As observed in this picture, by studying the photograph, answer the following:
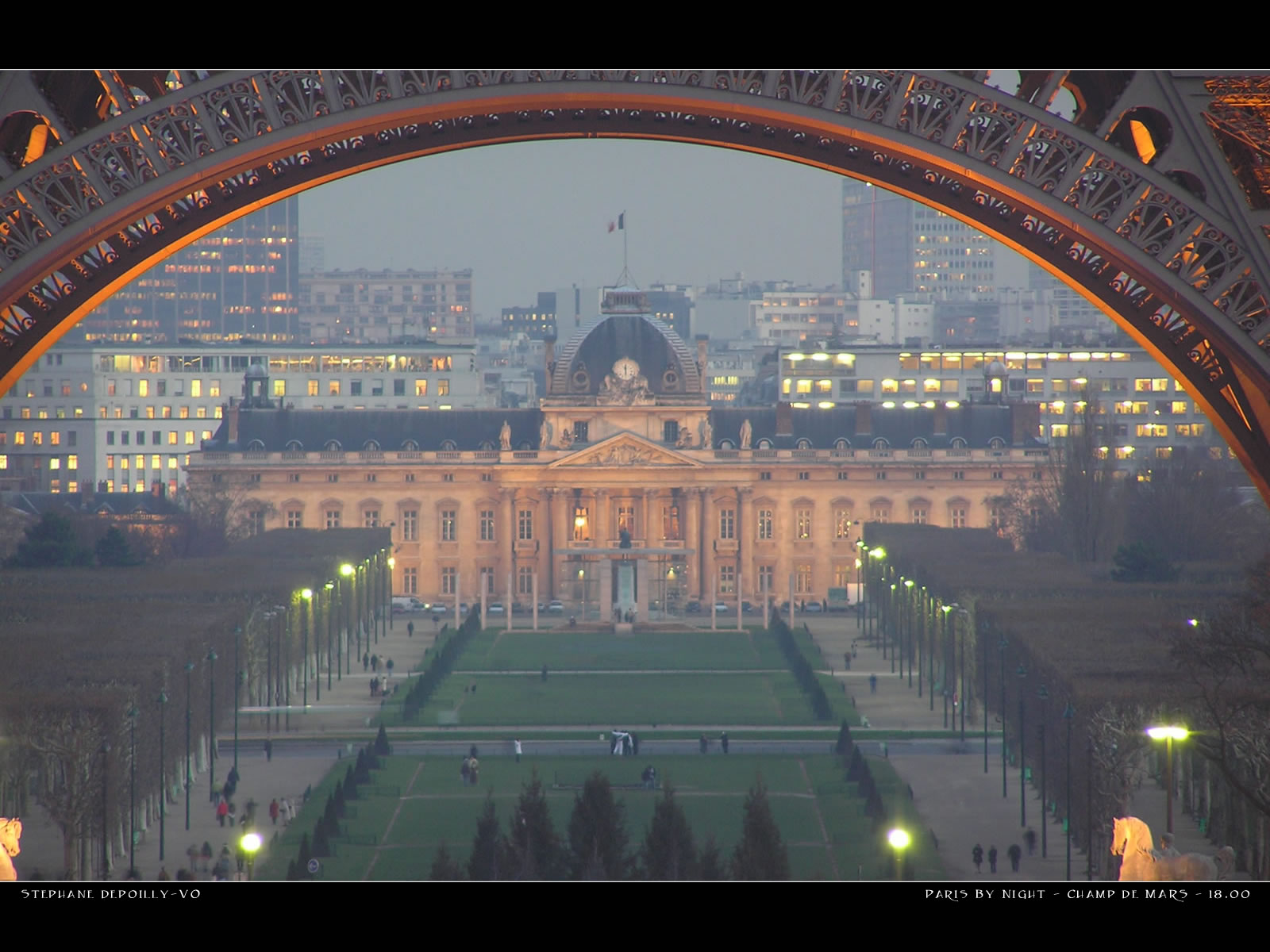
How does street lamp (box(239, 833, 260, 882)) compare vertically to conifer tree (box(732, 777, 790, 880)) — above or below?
below

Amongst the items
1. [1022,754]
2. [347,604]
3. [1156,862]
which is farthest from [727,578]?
[1156,862]

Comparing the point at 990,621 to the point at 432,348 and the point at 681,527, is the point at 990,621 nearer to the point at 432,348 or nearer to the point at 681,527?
the point at 681,527

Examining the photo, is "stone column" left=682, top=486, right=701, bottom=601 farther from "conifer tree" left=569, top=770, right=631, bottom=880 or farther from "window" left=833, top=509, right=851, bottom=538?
"conifer tree" left=569, top=770, right=631, bottom=880

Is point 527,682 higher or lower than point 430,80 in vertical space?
lower

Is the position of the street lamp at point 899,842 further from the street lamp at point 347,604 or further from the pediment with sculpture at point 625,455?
the pediment with sculpture at point 625,455

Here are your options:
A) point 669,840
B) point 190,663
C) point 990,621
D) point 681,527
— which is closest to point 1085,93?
point 669,840

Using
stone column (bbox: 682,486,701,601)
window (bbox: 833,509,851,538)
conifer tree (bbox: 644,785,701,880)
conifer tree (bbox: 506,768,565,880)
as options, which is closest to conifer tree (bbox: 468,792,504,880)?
conifer tree (bbox: 506,768,565,880)

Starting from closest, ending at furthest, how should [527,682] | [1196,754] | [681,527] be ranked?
1. [1196,754]
2. [527,682]
3. [681,527]
